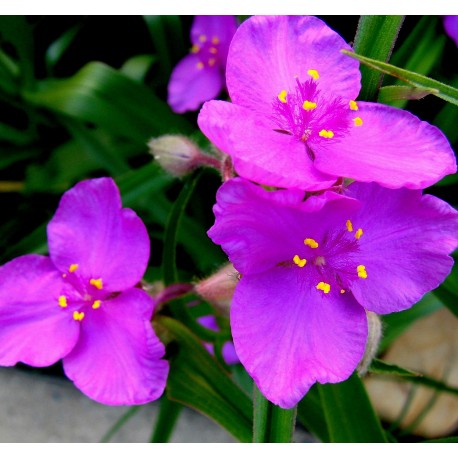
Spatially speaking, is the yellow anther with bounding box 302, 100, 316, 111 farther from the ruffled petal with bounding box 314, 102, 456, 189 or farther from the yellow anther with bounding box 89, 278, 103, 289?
the yellow anther with bounding box 89, 278, 103, 289

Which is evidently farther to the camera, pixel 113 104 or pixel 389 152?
pixel 113 104

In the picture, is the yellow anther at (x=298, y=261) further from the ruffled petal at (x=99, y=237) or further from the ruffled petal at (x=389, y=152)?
the ruffled petal at (x=99, y=237)

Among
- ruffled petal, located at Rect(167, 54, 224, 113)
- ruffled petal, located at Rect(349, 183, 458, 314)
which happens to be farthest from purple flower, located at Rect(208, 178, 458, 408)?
ruffled petal, located at Rect(167, 54, 224, 113)

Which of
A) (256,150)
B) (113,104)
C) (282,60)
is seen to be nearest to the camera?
(256,150)

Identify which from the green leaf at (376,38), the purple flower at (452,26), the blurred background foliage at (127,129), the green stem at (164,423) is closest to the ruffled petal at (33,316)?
the blurred background foliage at (127,129)

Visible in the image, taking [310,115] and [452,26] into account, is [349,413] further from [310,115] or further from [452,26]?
[452,26]

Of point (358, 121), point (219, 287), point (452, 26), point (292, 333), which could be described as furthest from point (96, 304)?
point (452, 26)
